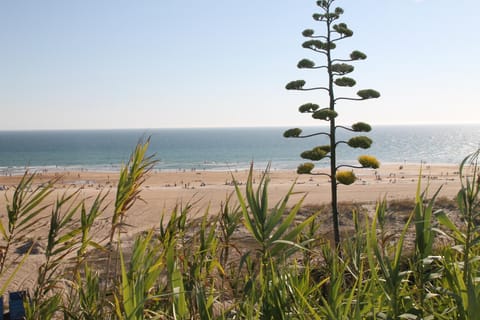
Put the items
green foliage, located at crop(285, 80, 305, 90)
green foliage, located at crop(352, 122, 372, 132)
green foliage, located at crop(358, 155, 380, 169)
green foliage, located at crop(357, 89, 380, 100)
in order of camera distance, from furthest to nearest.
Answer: green foliage, located at crop(285, 80, 305, 90) → green foliage, located at crop(357, 89, 380, 100) → green foliage, located at crop(352, 122, 372, 132) → green foliage, located at crop(358, 155, 380, 169)

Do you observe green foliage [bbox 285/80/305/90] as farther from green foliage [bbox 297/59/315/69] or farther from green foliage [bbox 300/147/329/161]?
green foliage [bbox 300/147/329/161]

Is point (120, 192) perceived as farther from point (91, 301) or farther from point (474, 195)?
point (474, 195)

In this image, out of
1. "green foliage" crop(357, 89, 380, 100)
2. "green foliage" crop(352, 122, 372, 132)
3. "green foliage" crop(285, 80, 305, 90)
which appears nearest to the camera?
"green foliage" crop(352, 122, 372, 132)

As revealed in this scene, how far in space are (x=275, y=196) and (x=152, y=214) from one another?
38.3 ft

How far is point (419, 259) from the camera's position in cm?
247

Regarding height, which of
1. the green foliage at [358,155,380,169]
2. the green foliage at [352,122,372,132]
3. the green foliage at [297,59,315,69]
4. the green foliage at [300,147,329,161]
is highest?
the green foliage at [297,59,315,69]

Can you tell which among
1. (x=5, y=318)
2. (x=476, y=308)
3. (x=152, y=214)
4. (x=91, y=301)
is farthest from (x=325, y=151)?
(x=152, y=214)

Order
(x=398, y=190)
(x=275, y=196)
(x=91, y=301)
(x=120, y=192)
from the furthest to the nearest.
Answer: (x=398, y=190) → (x=275, y=196) → (x=91, y=301) → (x=120, y=192)

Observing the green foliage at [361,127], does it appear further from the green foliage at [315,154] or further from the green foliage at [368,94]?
the green foliage at [315,154]

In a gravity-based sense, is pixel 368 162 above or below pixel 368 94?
below

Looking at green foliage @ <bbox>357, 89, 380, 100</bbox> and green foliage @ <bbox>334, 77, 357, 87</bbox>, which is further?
green foliage @ <bbox>334, 77, 357, 87</bbox>

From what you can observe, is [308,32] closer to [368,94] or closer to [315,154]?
[368,94]

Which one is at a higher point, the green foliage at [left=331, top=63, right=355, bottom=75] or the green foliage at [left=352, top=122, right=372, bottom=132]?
the green foliage at [left=331, top=63, right=355, bottom=75]

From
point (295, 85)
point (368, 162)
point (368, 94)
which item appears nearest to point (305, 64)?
point (295, 85)
